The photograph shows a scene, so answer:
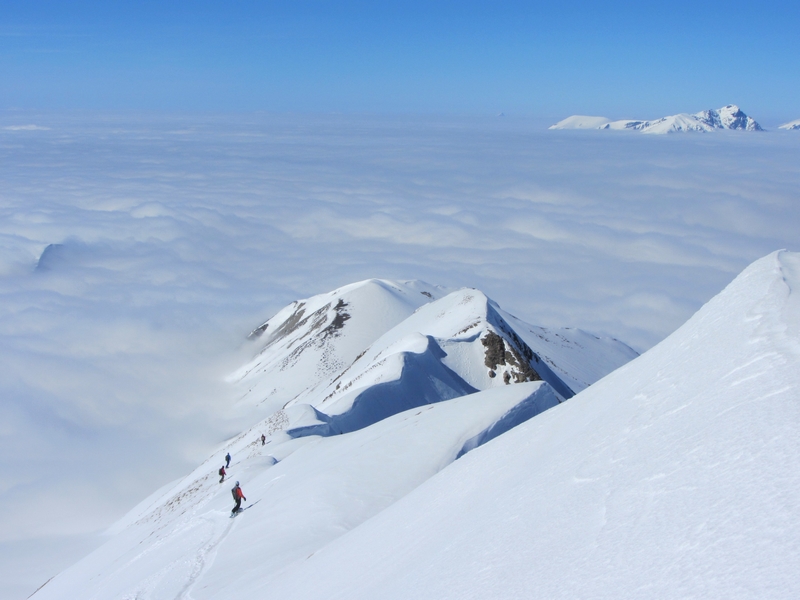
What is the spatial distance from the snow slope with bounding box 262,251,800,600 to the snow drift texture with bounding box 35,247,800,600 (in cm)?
2

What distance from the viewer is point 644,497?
17.1 feet

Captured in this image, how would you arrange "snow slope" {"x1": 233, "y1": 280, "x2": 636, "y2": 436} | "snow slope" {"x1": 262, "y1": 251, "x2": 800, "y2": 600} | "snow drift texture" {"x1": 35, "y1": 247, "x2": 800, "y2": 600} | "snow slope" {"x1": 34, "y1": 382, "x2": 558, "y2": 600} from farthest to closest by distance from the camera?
"snow slope" {"x1": 233, "y1": 280, "x2": 636, "y2": 436} < "snow slope" {"x1": 34, "y1": 382, "x2": 558, "y2": 600} < "snow drift texture" {"x1": 35, "y1": 247, "x2": 800, "y2": 600} < "snow slope" {"x1": 262, "y1": 251, "x2": 800, "y2": 600}

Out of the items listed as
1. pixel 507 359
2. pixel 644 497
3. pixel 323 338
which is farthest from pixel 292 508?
pixel 323 338

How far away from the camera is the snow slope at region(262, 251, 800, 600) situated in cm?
408

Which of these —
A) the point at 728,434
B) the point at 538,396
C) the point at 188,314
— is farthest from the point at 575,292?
the point at 728,434

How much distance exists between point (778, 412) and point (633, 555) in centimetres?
181

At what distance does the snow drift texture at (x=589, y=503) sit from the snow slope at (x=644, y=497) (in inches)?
0.8

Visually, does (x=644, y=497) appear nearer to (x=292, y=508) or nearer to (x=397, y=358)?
(x=292, y=508)

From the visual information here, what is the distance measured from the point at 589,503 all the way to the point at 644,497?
71 centimetres

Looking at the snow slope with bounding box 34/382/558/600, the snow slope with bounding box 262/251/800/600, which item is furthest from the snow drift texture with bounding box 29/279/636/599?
the snow slope with bounding box 262/251/800/600

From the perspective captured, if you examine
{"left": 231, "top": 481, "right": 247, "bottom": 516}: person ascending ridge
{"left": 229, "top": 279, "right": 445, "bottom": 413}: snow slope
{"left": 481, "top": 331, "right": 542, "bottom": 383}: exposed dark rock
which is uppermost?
{"left": 231, "top": 481, "right": 247, "bottom": 516}: person ascending ridge

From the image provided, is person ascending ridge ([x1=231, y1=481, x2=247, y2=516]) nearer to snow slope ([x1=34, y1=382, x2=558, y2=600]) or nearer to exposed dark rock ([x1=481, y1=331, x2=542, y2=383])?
snow slope ([x1=34, y1=382, x2=558, y2=600])

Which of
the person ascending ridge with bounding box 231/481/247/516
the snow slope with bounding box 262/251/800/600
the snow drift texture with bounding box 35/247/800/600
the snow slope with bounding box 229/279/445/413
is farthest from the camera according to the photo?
the snow slope with bounding box 229/279/445/413

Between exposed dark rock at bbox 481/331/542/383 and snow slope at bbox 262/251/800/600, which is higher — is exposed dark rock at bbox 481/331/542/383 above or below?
below
